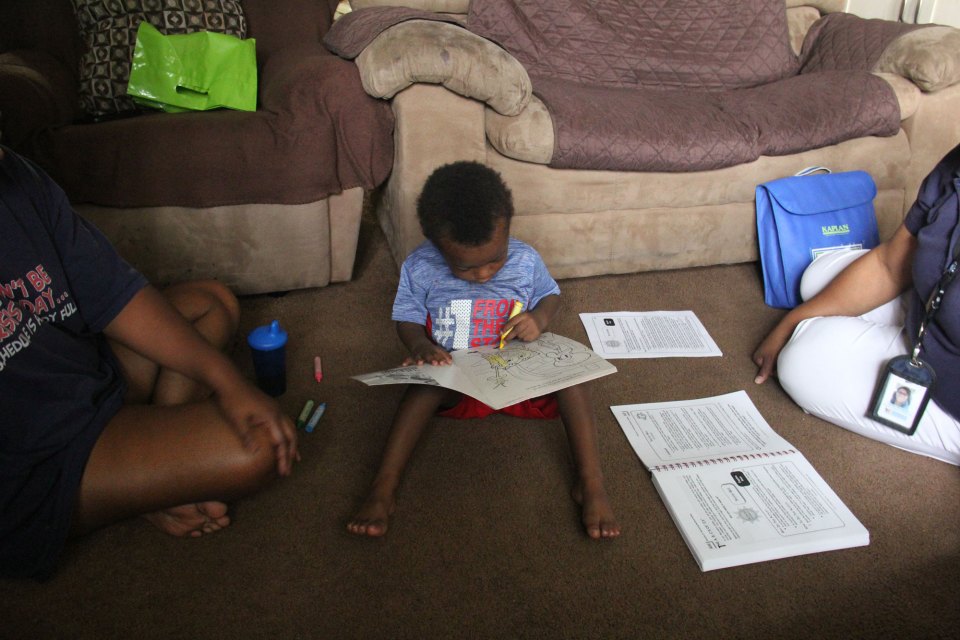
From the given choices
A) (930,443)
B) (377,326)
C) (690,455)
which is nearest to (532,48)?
(377,326)

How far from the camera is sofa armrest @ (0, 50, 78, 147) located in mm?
1497

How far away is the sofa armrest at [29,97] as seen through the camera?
1497mm

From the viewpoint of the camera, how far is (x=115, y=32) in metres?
1.84

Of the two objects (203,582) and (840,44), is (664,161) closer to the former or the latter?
(840,44)

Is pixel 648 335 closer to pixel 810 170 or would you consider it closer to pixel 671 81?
pixel 810 170

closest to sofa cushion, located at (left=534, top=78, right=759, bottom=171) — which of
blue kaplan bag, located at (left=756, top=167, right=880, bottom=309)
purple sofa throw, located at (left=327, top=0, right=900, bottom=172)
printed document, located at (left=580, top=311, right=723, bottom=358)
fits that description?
purple sofa throw, located at (left=327, top=0, right=900, bottom=172)

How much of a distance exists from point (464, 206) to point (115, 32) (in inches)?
53.8

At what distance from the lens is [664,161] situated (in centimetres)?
180

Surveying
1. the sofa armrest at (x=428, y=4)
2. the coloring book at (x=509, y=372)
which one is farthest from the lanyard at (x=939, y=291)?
the sofa armrest at (x=428, y=4)

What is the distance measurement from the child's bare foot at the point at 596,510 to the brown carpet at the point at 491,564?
3cm

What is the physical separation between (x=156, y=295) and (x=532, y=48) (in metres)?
1.60

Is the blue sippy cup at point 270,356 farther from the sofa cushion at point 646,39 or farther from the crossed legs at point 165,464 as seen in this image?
the sofa cushion at point 646,39

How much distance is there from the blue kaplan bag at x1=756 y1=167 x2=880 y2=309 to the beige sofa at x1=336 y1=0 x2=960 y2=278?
0.33 feet

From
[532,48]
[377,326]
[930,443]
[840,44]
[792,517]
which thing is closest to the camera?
[792,517]
